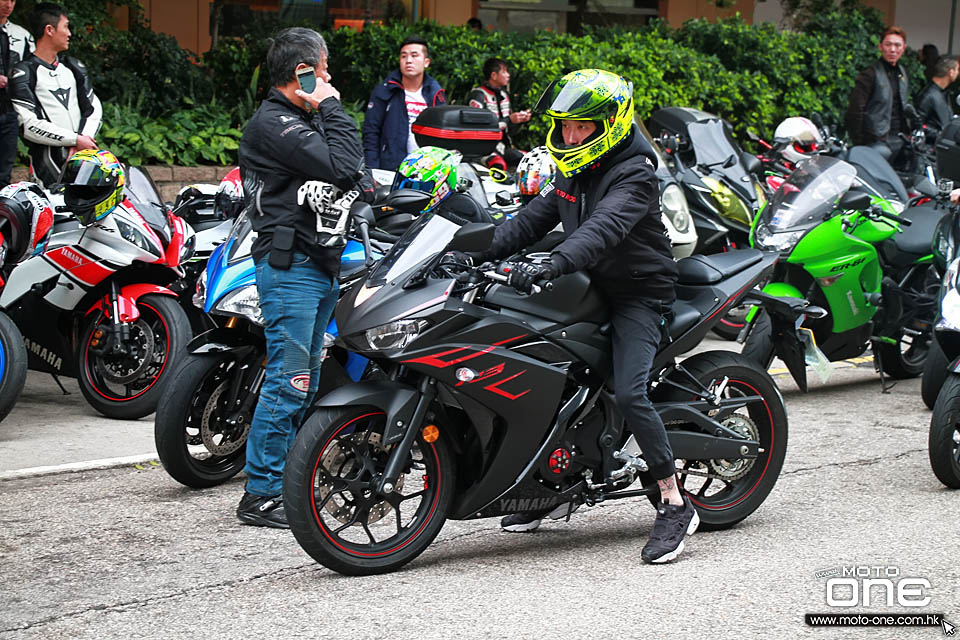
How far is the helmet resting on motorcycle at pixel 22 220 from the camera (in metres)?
7.28

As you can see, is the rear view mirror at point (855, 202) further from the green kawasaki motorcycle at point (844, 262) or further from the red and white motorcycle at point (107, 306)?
the red and white motorcycle at point (107, 306)

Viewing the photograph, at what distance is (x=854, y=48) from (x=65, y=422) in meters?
11.2

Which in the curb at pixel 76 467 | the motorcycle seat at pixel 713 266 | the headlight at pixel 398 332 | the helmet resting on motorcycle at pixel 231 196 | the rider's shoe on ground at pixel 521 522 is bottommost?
the curb at pixel 76 467

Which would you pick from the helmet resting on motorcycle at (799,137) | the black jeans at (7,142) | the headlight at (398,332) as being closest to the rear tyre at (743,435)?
the headlight at (398,332)

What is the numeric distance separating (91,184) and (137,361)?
40.1 inches

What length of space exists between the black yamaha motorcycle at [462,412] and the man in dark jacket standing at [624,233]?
102 mm

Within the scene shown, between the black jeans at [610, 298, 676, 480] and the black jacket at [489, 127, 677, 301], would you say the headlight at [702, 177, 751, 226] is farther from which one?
the black jeans at [610, 298, 676, 480]

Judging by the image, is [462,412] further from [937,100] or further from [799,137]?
[937,100]

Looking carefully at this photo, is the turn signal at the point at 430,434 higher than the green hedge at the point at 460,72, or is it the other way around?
the green hedge at the point at 460,72

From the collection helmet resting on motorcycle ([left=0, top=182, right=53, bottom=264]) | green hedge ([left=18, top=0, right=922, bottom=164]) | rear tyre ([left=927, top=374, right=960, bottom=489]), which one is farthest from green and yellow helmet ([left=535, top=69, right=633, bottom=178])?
green hedge ([left=18, top=0, right=922, bottom=164])

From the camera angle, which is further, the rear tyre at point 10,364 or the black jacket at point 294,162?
the rear tyre at point 10,364

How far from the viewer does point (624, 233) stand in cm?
500

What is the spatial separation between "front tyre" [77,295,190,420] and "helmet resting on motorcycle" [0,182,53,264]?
56 centimetres

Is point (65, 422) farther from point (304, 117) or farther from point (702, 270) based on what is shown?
point (702, 270)
